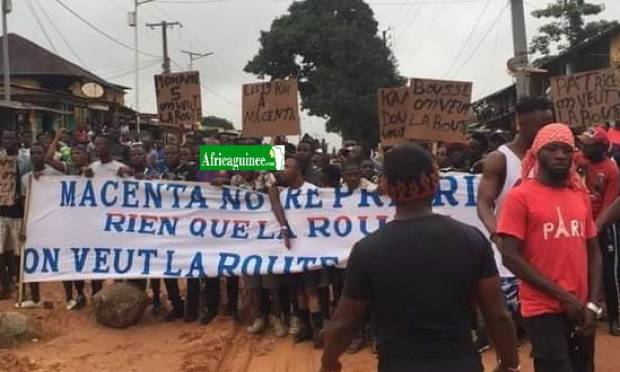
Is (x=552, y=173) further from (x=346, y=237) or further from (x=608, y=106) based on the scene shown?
(x=608, y=106)

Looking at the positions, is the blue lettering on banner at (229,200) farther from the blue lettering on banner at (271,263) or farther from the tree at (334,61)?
the tree at (334,61)

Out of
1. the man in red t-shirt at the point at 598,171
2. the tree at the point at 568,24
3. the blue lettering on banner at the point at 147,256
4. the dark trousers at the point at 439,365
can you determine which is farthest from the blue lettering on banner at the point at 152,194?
the tree at the point at 568,24

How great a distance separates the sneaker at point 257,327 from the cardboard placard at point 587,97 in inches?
149

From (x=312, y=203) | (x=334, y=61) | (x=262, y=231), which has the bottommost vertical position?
(x=262, y=231)

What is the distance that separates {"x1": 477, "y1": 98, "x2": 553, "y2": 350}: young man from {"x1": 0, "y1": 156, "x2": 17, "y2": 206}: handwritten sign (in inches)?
252

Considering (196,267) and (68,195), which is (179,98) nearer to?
(68,195)

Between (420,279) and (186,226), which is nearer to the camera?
(420,279)

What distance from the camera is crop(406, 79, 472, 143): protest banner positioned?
27.5 feet

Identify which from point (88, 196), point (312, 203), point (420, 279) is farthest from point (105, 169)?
point (420, 279)

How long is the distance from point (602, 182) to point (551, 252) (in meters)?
3.63

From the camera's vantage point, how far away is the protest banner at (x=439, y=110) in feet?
27.5

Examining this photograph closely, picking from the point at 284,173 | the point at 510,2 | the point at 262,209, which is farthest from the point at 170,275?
the point at 510,2

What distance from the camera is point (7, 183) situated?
365 inches

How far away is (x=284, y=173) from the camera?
25.7 feet
